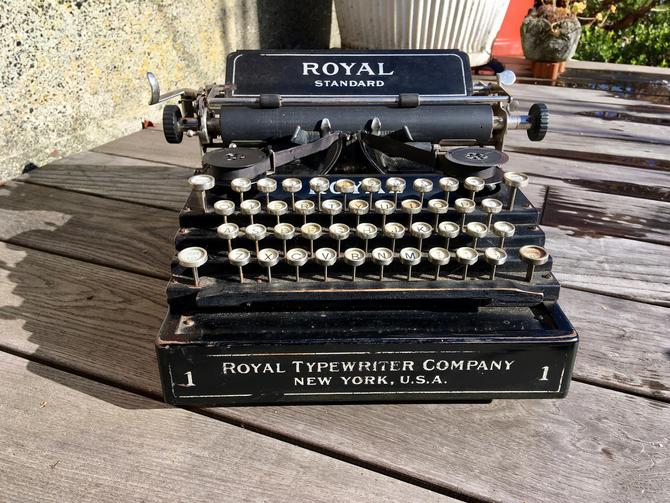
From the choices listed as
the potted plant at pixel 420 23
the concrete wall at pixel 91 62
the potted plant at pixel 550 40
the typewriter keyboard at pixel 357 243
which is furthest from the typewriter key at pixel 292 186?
the potted plant at pixel 550 40

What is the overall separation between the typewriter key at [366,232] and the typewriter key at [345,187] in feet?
0.25

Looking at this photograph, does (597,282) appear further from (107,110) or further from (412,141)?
(107,110)

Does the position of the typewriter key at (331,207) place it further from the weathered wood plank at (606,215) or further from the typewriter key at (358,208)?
the weathered wood plank at (606,215)

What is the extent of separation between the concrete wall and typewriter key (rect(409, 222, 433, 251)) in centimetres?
134

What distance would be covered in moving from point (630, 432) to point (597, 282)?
18.3 inches

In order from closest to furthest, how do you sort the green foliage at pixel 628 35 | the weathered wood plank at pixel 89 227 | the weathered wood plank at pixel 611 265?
1. the weathered wood plank at pixel 611 265
2. the weathered wood plank at pixel 89 227
3. the green foliage at pixel 628 35

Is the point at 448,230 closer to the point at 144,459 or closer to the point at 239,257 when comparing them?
the point at 239,257

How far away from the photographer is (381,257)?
0.95 meters

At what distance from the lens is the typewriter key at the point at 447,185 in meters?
1.02

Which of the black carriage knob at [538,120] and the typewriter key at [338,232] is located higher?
the black carriage knob at [538,120]

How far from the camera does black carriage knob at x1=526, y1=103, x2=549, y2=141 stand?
120 cm

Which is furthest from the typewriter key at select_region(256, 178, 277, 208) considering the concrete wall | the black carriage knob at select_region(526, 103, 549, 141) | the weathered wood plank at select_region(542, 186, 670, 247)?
the concrete wall

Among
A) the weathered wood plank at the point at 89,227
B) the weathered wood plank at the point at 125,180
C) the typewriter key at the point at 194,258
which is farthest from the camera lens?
the weathered wood plank at the point at 125,180

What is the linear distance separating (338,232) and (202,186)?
257 millimetres
